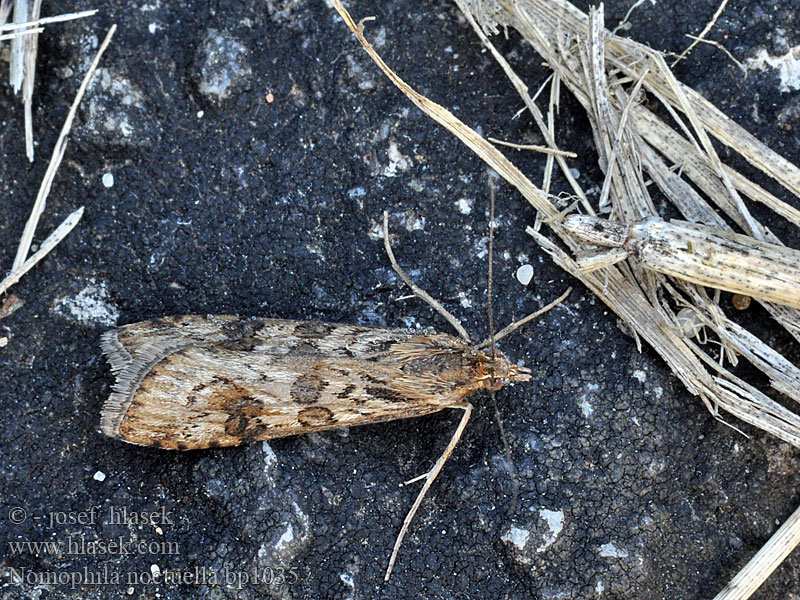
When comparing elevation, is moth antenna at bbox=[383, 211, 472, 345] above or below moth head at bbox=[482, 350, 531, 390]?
above

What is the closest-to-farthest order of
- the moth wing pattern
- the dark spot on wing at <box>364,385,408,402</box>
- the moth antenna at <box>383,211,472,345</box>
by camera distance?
the moth wing pattern, the dark spot on wing at <box>364,385,408,402</box>, the moth antenna at <box>383,211,472,345</box>

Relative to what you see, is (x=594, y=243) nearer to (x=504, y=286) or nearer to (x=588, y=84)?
(x=504, y=286)

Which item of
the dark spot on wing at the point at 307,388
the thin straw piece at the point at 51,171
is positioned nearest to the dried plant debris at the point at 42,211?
the thin straw piece at the point at 51,171

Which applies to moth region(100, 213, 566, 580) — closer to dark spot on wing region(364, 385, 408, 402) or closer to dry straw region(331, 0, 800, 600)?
dark spot on wing region(364, 385, 408, 402)

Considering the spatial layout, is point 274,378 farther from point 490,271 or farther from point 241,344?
point 490,271

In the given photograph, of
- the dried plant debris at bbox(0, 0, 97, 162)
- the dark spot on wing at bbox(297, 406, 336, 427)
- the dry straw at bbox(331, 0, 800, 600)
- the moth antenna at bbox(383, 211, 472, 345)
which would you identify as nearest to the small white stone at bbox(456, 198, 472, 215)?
the dry straw at bbox(331, 0, 800, 600)

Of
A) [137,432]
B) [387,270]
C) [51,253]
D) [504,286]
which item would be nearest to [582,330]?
[504,286]

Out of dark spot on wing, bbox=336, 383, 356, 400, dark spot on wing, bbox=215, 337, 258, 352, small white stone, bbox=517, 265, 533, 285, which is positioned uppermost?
small white stone, bbox=517, 265, 533, 285
